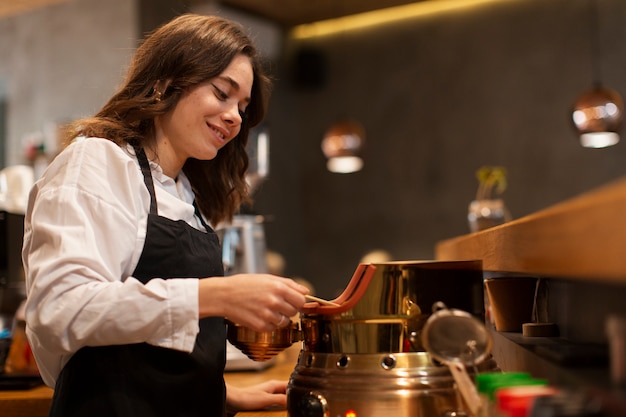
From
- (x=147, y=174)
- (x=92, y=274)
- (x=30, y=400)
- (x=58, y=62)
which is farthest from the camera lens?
(x=58, y=62)

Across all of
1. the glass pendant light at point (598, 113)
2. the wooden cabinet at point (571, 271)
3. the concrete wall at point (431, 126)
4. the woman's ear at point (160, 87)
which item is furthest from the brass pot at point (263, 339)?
the concrete wall at point (431, 126)

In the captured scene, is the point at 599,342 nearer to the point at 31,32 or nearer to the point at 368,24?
the point at 31,32

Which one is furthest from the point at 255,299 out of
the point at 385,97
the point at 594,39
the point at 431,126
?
the point at 385,97

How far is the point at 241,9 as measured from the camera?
23.5 feet

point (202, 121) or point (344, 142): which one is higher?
point (344, 142)

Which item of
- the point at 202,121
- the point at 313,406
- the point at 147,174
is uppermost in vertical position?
the point at 202,121

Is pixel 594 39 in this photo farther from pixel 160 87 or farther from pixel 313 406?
pixel 313 406

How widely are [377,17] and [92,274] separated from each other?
6.74 m

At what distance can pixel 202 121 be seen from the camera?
1.60m

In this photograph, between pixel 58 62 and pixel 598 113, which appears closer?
pixel 598 113

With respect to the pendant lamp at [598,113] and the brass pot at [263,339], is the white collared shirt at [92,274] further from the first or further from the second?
the pendant lamp at [598,113]

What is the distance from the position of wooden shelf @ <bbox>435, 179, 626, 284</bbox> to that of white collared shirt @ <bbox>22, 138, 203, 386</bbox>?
1.75ft

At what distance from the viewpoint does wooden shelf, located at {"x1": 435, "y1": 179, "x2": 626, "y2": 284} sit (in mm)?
630

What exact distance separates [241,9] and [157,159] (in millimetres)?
5849
